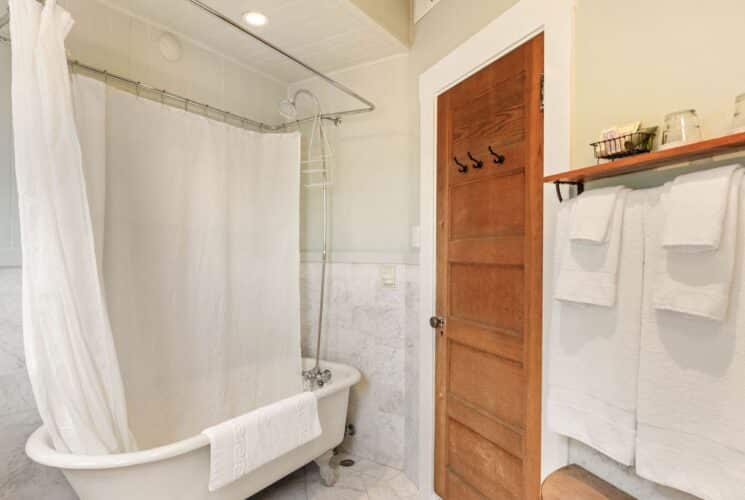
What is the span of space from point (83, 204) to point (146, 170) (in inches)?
20.1

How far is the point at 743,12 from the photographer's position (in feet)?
2.90

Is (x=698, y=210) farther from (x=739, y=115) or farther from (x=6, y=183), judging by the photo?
(x=6, y=183)

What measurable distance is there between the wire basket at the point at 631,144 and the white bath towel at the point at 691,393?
146mm

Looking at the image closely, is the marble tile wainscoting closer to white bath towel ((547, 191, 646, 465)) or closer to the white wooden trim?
the white wooden trim

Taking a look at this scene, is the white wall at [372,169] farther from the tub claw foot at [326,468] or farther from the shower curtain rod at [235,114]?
the tub claw foot at [326,468]

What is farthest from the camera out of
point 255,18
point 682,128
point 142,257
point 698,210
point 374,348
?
point 374,348

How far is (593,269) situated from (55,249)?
1623mm

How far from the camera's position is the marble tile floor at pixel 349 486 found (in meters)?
2.06

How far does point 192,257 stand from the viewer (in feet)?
6.59

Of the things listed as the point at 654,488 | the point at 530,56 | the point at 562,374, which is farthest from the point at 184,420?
the point at 530,56

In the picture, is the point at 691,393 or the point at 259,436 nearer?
the point at 691,393

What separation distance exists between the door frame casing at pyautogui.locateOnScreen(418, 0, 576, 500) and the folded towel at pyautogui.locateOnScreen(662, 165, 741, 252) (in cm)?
44

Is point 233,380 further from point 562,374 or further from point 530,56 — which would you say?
point 530,56

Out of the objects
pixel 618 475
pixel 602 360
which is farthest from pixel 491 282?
pixel 618 475
